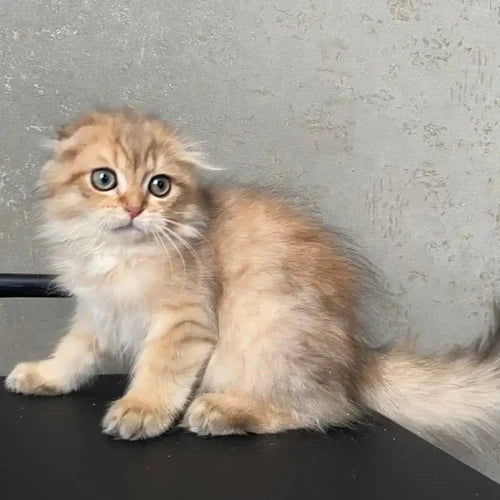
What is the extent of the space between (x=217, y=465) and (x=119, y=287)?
1.16 ft

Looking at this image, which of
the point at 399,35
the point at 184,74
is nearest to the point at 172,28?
the point at 184,74

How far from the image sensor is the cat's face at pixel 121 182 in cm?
112

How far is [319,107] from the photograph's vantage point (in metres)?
1.63

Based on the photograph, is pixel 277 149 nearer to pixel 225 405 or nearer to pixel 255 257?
pixel 255 257

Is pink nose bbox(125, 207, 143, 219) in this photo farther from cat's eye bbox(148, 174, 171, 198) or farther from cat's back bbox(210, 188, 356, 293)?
cat's back bbox(210, 188, 356, 293)

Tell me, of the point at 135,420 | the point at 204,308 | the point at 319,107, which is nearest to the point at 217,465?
the point at 135,420

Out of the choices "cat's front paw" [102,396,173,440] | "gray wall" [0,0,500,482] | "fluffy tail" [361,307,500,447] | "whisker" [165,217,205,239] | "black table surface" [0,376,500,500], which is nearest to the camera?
"black table surface" [0,376,500,500]

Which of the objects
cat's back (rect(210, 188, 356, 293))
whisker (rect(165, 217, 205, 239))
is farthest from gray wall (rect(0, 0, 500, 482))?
whisker (rect(165, 217, 205, 239))

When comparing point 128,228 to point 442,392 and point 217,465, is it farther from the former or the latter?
point 442,392

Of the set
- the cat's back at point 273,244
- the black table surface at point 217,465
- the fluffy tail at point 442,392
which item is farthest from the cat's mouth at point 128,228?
the fluffy tail at point 442,392

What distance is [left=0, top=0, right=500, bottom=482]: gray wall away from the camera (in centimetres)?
155

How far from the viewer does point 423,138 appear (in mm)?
1650

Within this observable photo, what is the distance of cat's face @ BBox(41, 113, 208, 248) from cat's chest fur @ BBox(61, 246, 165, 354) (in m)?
0.05

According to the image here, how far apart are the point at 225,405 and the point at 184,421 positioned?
0.23ft
